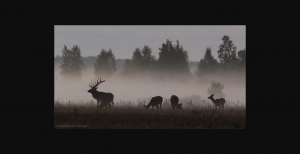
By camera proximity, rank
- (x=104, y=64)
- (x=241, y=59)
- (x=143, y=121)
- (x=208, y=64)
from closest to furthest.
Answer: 1. (x=143, y=121)
2. (x=241, y=59)
3. (x=104, y=64)
4. (x=208, y=64)

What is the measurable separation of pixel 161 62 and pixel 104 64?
1333 centimetres

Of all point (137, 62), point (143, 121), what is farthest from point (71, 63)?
point (143, 121)

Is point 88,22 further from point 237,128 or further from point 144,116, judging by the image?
point 237,128

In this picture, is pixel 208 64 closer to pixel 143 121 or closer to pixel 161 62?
pixel 161 62

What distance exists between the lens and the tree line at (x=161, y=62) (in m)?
53.8

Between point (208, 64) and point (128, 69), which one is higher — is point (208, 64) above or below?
above

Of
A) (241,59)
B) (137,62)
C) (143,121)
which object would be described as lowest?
(143,121)

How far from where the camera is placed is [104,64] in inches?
2288

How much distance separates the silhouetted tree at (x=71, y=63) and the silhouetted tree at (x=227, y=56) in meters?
26.0

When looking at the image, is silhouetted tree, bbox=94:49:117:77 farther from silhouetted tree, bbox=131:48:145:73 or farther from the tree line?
silhouetted tree, bbox=131:48:145:73

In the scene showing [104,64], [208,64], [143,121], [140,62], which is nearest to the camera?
[143,121]

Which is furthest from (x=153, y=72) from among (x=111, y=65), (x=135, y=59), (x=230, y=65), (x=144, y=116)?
(x=144, y=116)

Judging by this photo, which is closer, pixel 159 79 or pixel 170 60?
pixel 159 79

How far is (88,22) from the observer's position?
13.8 metres
